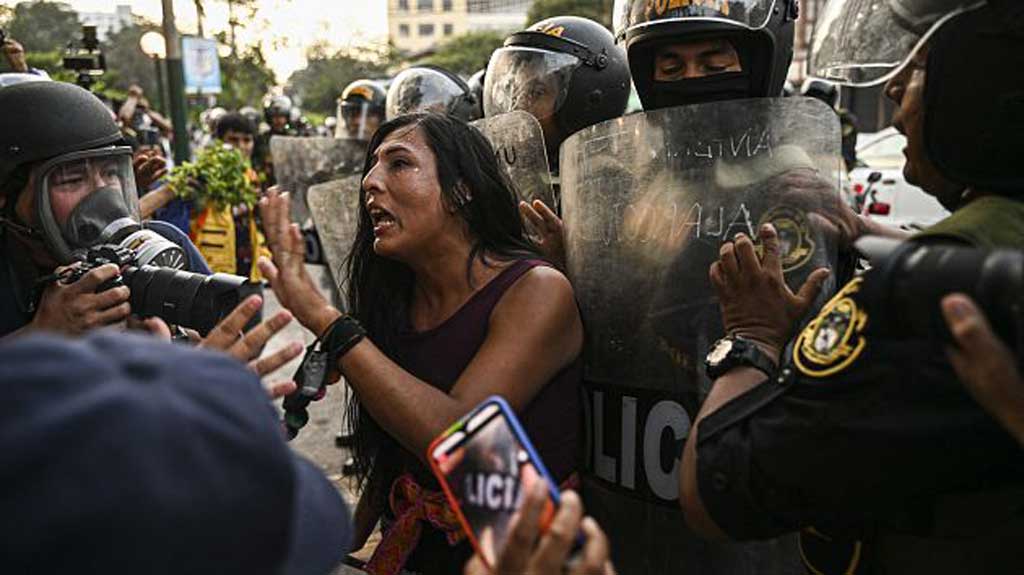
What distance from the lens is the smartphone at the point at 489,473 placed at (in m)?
1.07

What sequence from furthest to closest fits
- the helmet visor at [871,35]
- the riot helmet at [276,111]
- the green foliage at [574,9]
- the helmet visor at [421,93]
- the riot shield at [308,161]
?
the green foliage at [574,9] → the riot helmet at [276,111] → the helmet visor at [421,93] → the riot shield at [308,161] → the helmet visor at [871,35]

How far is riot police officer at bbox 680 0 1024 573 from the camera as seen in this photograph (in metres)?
1.17

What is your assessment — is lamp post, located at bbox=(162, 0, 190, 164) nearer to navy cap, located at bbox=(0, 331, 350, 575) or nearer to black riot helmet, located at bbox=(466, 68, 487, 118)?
black riot helmet, located at bbox=(466, 68, 487, 118)

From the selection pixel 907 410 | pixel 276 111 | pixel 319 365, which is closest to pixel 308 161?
pixel 319 365

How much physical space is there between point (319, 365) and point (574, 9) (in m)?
40.3

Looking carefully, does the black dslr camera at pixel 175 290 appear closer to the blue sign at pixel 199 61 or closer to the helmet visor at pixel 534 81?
the helmet visor at pixel 534 81

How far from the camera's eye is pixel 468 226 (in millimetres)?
2127

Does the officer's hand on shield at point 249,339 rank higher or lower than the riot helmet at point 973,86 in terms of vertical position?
lower

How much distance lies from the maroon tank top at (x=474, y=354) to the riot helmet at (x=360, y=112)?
322 cm

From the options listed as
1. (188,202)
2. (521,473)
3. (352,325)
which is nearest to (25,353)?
(521,473)

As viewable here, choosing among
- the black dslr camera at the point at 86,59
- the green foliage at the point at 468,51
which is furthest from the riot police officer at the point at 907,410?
the green foliage at the point at 468,51

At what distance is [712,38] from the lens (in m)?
2.33

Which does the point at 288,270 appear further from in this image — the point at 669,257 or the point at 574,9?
the point at 574,9

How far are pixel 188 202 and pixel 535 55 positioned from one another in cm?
307
